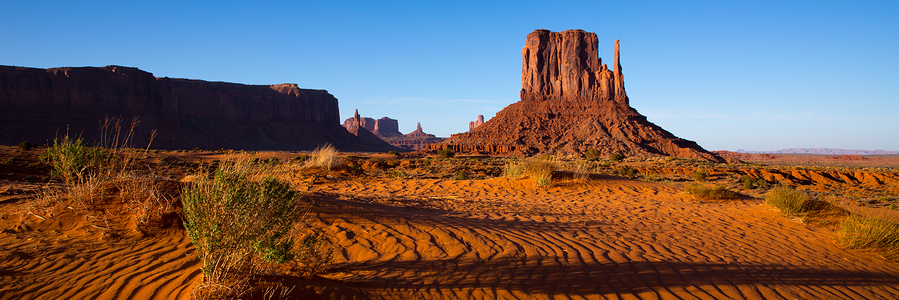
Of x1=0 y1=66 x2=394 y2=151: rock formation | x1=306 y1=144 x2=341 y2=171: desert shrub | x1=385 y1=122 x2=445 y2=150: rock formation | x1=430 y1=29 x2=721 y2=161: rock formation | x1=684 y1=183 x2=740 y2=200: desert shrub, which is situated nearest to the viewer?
x1=684 y1=183 x2=740 y2=200: desert shrub

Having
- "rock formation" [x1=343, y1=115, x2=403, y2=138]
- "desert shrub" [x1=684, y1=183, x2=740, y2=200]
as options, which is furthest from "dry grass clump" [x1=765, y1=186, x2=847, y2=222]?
"rock formation" [x1=343, y1=115, x2=403, y2=138]

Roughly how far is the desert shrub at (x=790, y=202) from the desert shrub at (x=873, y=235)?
2313 mm

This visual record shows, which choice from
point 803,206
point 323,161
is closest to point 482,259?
point 803,206

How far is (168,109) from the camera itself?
8219 cm

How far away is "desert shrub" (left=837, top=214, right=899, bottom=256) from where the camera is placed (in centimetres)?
590

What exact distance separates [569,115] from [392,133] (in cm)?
11106

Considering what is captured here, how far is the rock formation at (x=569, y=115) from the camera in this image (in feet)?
195

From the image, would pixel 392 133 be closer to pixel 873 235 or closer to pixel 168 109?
pixel 168 109

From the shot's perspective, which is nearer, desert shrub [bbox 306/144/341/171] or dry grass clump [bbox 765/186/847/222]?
dry grass clump [bbox 765/186/847/222]

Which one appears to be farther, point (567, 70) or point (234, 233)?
point (567, 70)

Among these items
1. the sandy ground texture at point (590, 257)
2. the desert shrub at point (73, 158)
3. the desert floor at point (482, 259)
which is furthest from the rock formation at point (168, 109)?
the sandy ground texture at point (590, 257)

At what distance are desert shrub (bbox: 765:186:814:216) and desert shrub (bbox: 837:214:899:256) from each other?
2.31 metres

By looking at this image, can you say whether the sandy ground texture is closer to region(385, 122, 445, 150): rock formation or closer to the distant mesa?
region(385, 122, 445, 150): rock formation

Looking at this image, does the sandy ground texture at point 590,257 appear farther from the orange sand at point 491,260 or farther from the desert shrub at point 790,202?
the desert shrub at point 790,202
